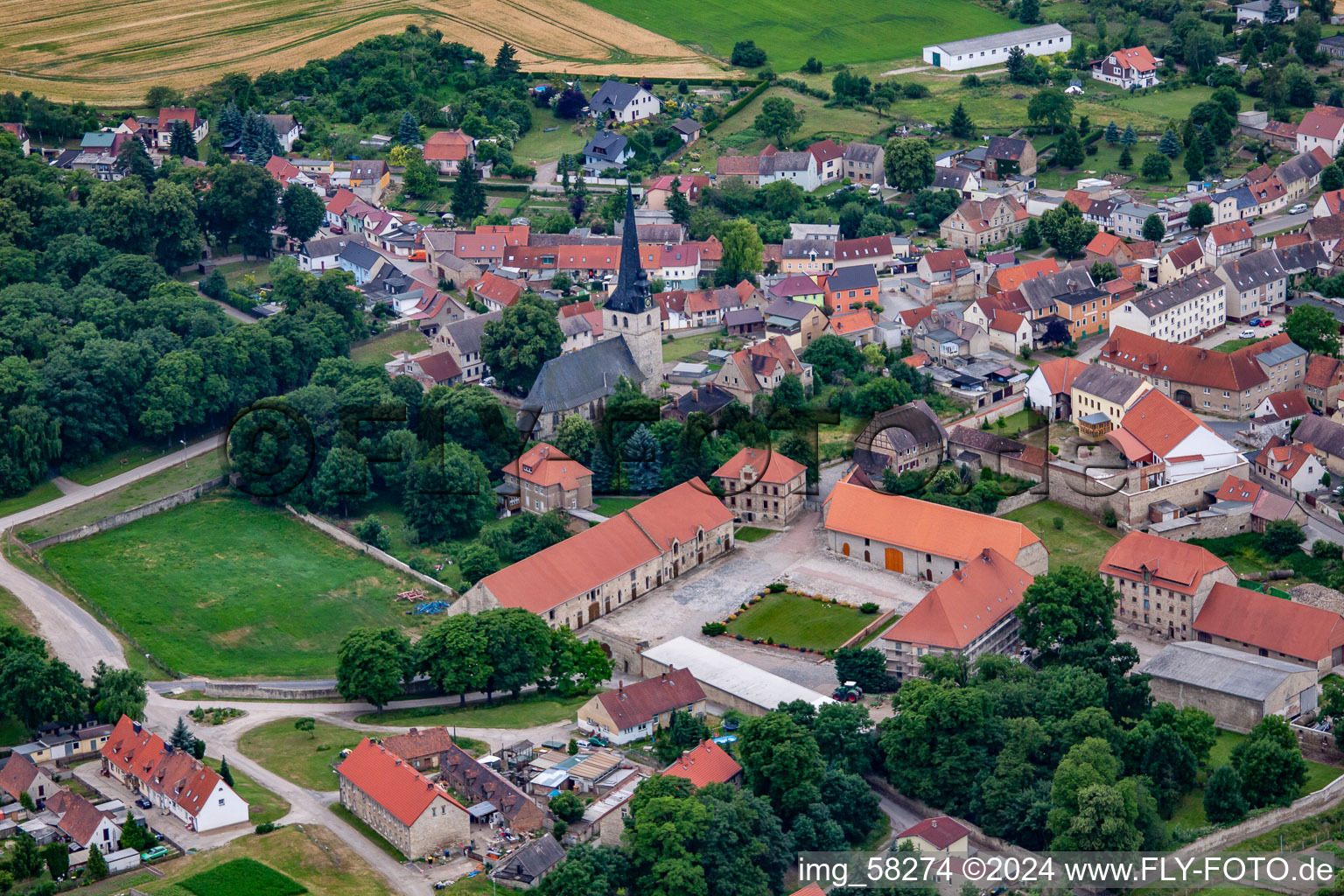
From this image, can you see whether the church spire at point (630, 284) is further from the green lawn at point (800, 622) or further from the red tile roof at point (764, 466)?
the green lawn at point (800, 622)

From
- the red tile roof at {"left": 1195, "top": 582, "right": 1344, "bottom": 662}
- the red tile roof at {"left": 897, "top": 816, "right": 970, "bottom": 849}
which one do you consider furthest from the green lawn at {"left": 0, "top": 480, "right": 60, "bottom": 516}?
the red tile roof at {"left": 1195, "top": 582, "right": 1344, "bottom": 662}

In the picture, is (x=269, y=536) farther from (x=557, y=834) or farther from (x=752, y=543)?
(x=557, y=834)

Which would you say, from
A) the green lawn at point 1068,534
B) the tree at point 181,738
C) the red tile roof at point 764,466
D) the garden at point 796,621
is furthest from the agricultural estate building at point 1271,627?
the tree at point 181,738

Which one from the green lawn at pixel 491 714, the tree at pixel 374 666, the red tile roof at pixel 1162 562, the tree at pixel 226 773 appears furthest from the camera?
the red tile roof at pixel 1162 562

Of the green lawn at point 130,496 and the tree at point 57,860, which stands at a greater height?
the tree at point 57,860

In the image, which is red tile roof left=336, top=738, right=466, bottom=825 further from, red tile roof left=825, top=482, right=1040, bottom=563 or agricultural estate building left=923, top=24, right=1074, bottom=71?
agricultural estate building left=923, top=24, right=1074, bottom=71

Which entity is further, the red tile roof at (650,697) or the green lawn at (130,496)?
the green lawn at (130,496)

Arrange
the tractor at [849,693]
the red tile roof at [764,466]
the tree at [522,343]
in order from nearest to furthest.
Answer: the tractor at [849,693] < the red tile roof at [764,466] < the tree at [522,343]

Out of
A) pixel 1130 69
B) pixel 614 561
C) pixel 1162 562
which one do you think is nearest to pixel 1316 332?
pixel 1162 562
